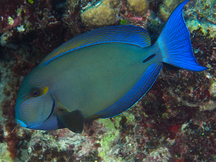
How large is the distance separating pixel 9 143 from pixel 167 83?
340cm

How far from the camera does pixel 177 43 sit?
1.61m

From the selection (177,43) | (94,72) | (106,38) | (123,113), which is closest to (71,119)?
(94,72)

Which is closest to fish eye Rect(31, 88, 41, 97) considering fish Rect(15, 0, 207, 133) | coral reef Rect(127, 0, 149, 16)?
fish Rect(15, 0, 207, 133)

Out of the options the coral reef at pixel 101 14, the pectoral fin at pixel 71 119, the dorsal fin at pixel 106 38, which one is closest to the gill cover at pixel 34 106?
the pectoral fin at pixel 71 119

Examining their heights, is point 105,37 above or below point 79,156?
above

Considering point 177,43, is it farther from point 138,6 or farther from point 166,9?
point 166,9

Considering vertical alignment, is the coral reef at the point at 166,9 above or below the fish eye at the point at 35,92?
above

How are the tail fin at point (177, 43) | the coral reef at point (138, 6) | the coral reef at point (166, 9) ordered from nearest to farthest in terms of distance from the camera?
the tail fin at point (177, 43)
the coral reef at point (138, 6)
the coral reef at point (166, 9)

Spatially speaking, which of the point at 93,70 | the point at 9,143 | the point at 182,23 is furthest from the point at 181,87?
the point at 9,143

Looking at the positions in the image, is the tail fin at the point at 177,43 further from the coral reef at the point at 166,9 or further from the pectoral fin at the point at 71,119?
the coral reef at the point at 166,9

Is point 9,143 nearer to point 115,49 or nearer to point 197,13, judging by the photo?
point 115,49

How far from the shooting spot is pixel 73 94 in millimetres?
1624

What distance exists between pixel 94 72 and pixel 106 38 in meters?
0.45

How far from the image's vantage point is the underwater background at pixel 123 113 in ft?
8.12
